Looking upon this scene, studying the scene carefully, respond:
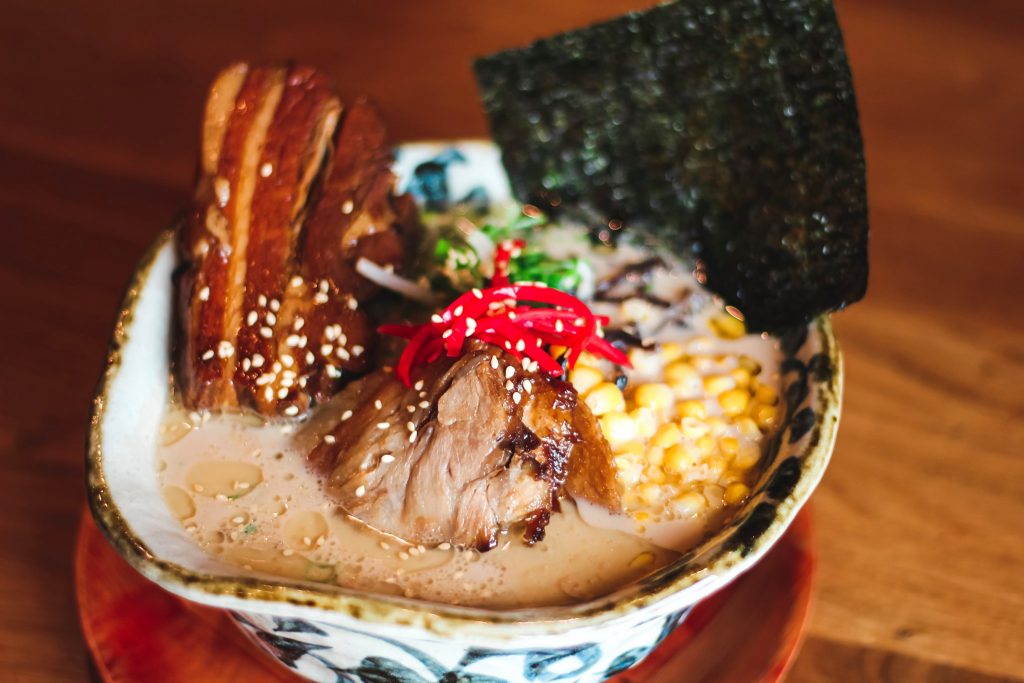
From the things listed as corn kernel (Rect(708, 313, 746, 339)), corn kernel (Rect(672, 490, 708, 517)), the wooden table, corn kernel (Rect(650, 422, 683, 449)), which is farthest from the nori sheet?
the wooden table

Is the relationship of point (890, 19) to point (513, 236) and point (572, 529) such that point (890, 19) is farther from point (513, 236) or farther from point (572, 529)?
point (572, 529)

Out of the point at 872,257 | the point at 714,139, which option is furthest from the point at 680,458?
the point at 872,257

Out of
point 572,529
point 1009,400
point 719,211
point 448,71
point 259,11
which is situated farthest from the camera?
point 259,11

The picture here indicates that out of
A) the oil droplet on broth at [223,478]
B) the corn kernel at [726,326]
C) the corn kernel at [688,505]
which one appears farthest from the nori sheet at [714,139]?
the oil droplet on broth at [223,478]

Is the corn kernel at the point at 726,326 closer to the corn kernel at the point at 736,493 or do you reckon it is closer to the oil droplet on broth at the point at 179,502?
the corn kernel at the point at 736,493

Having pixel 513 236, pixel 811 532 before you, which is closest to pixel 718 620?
pixel 811 532
